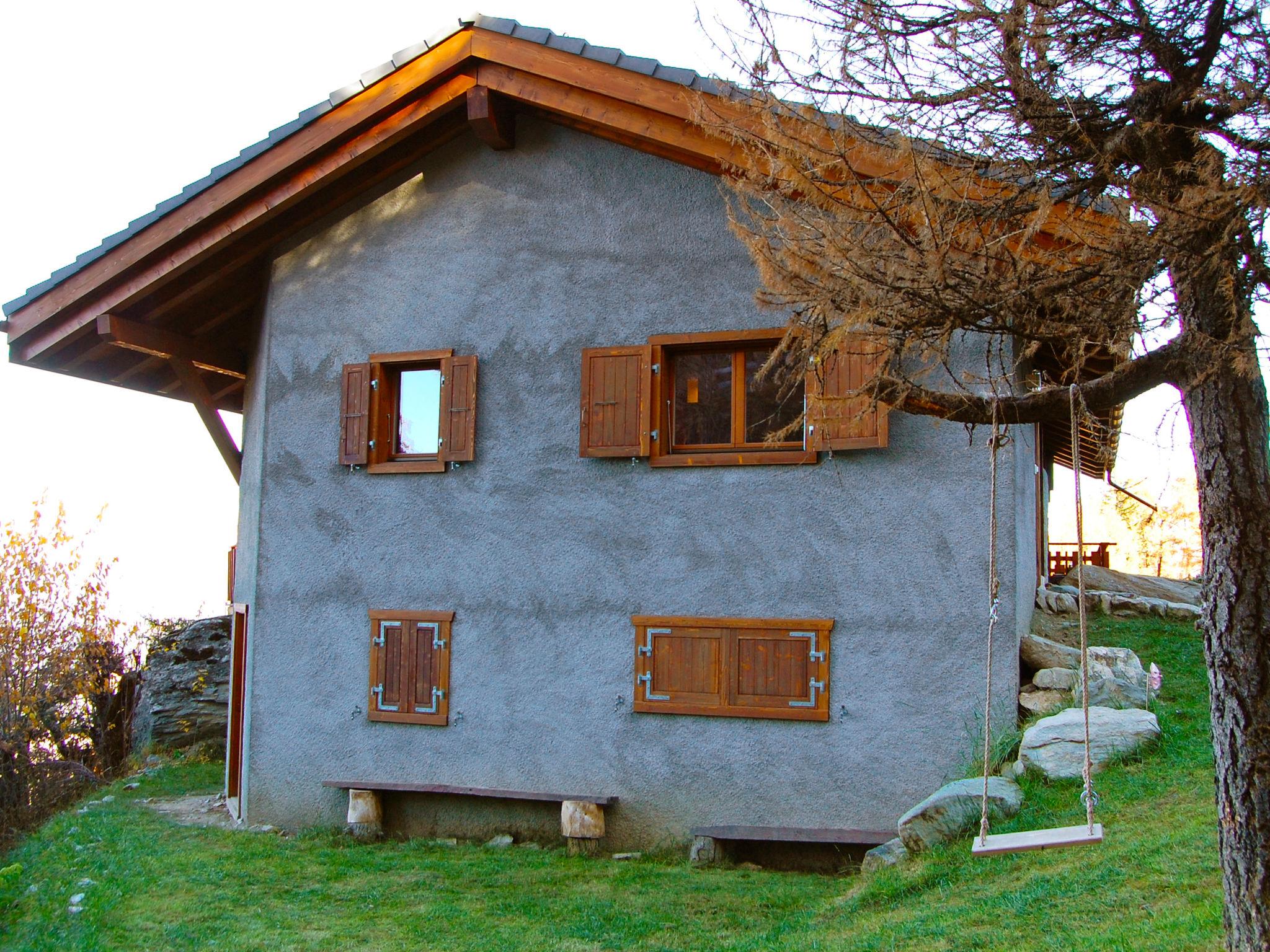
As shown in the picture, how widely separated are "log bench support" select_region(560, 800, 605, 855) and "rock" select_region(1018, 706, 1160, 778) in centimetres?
301

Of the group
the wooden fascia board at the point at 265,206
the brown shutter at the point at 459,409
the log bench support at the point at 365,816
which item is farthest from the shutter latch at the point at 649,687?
the wooden fascia board at the point at 265,206

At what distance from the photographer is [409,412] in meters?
9.30

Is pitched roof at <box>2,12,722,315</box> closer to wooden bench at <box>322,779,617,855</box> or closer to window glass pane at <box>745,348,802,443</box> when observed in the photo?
window glass pane at <box>745,348,802,443</box>

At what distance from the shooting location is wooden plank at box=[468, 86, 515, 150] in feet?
28.0

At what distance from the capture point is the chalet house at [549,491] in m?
7.71

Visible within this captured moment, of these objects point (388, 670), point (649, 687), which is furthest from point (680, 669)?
point (388, 670)

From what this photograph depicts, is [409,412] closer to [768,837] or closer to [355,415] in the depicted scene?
[355,415]

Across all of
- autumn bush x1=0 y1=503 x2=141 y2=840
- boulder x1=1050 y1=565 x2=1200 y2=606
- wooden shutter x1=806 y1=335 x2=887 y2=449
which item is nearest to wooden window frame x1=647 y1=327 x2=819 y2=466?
wooden shutter x1=806 y1=335 x2=887 y2=449

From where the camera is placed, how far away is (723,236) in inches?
326

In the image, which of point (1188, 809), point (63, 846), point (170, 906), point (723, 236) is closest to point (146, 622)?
point (63, 846)

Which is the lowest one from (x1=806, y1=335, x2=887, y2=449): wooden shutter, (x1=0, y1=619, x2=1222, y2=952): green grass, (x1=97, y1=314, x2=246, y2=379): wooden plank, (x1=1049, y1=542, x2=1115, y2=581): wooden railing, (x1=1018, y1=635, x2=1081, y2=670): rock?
(x1=0, y1=619, x2=1222, y2=952): green grass

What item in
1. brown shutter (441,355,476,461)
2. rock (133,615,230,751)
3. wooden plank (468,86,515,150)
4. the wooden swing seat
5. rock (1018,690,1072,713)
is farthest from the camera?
rock (133,615,230,751)

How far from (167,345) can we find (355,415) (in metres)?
2.19

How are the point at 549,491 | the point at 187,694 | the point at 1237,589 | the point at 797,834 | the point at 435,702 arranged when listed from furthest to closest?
1. the point at 187,694
2. the point at 435,702
3. the point at 549,491
4. the point at 797,834
5. the point at 1237,589
